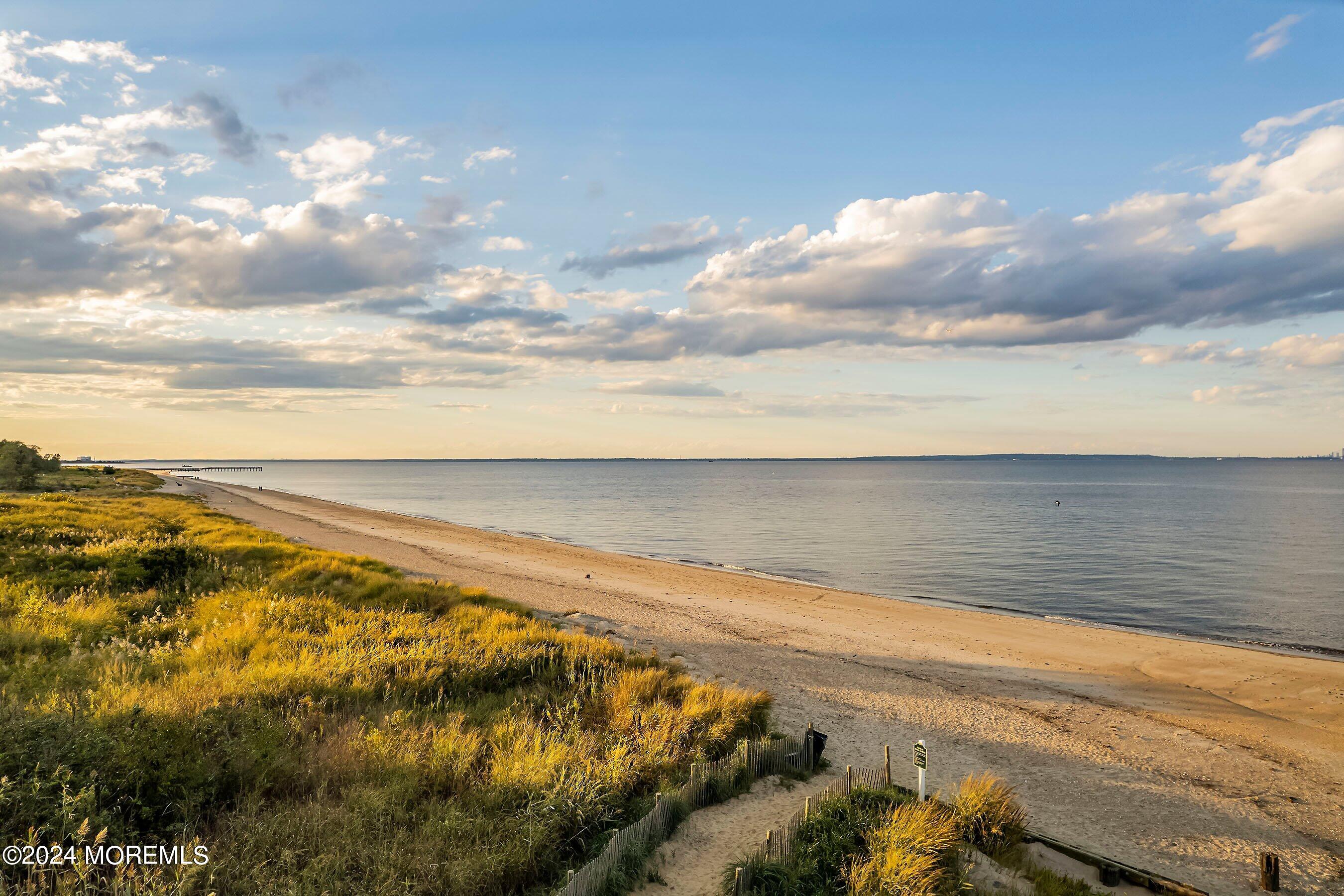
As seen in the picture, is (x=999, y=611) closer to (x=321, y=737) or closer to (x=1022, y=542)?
(x=1022, y=542)

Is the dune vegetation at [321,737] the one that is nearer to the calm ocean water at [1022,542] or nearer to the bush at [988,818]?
the bush at [988,818]

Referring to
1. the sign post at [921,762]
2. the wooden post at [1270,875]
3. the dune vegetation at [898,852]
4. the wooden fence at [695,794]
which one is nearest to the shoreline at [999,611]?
the wooden post at [1270,875]

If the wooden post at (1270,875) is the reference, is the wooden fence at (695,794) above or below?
above

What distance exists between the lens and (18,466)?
6116cm

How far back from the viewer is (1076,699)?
1584 cm

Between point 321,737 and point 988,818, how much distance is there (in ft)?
25.9

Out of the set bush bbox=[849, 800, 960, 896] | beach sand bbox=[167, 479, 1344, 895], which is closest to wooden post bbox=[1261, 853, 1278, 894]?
beach sand bbox=[167, 479, 1344, 895]

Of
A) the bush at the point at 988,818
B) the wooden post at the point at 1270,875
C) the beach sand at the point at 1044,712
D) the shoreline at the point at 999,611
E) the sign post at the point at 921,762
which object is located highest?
the sign post at the point at 921,762

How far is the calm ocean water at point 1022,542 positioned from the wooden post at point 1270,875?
1961 cm

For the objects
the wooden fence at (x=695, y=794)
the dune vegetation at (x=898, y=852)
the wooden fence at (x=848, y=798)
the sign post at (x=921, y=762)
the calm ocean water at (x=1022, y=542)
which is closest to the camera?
the wooden fence at (x=695, y=794)

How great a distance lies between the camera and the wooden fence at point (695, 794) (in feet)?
19.7

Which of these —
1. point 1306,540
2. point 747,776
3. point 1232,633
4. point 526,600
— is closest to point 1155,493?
point 1306,540

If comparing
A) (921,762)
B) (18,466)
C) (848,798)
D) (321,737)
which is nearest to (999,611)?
(921,762)

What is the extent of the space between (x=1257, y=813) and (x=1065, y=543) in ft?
140
